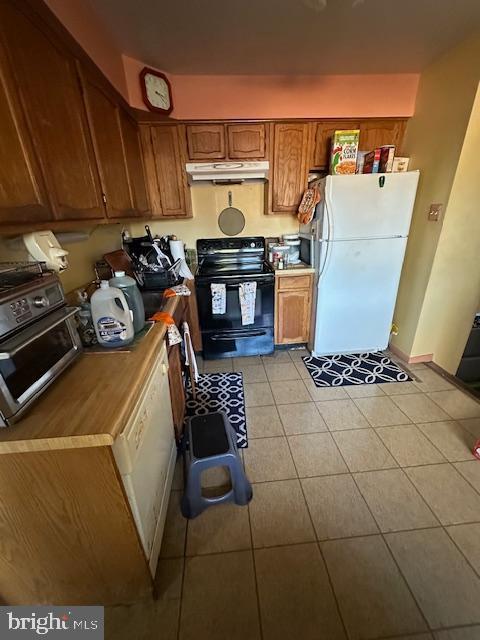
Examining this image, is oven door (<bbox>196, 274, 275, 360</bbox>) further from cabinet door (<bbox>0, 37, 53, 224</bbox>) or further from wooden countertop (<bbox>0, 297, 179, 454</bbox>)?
cabinet door (<bbox>0, 37, 53, 224</bbox>)

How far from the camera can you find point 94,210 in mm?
1337

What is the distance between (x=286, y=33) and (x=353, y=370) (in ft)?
8.42

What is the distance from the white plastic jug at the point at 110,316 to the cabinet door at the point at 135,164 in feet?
3.80

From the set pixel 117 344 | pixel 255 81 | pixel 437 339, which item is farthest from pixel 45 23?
pixel 437 339

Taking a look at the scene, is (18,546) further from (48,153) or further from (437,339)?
(437,339)

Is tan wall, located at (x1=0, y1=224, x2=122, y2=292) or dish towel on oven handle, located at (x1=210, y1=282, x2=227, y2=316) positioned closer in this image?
tan wall, located at (x1=0, y1=224, x2=122, y2=292)

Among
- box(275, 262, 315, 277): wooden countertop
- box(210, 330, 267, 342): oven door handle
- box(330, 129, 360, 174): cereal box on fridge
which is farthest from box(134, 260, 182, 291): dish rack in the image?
box(330, 129, 360, 174): cereal box on fridge

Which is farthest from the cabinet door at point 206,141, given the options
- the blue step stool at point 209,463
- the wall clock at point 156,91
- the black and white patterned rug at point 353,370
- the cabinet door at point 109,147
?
the blue step stool at point 209,463

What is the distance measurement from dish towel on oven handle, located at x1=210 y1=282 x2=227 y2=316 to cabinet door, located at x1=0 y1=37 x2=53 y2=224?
1.50 m

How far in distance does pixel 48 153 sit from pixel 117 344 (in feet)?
2.61

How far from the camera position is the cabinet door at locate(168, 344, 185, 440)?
1.47 meters

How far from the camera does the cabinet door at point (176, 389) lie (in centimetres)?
147

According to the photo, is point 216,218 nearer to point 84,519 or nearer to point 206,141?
point 206,141

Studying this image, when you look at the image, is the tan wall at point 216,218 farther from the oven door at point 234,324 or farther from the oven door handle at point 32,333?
the oven door handle at point 32,333
